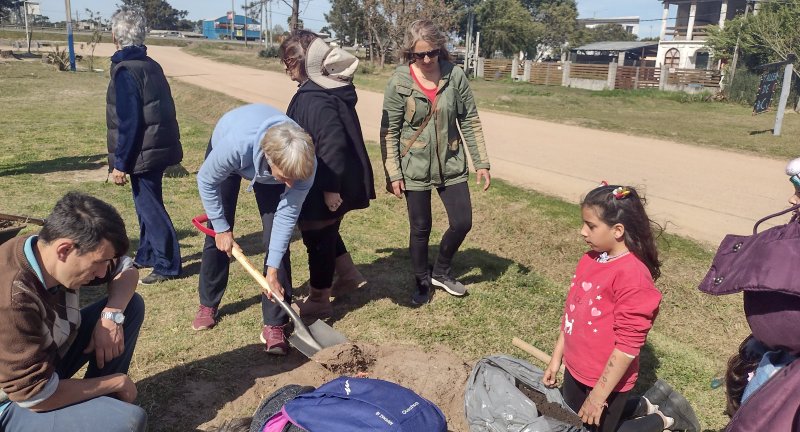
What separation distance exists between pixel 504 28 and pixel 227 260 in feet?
146

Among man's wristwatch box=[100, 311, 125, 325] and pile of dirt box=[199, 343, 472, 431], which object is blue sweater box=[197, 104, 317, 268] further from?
man's wristwatch box=[100, 311, 125, 325]

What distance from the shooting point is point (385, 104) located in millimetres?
4012

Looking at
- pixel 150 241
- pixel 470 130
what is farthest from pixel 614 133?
pixel 150 241

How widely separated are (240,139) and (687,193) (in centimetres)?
608

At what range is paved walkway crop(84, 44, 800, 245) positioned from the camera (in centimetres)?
671

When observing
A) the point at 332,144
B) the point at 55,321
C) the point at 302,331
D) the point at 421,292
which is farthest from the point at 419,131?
the point at 55,321

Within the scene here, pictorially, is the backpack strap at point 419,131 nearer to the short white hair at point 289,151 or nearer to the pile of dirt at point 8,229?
the short white hair at point 289,151

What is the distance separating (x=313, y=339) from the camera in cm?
340

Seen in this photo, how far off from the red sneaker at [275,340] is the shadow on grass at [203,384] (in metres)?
0.06

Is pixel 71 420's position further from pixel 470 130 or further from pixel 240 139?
pixel 470 130

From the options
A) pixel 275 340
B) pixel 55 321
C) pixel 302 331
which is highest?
pixel 55 321

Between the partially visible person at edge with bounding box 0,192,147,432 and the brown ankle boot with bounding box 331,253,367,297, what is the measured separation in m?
2.12

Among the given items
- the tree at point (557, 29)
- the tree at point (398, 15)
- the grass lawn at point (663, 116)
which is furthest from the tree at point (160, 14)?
the grass lawn at point (663, 116)

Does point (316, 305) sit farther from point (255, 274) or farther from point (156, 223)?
point (156, 223)
